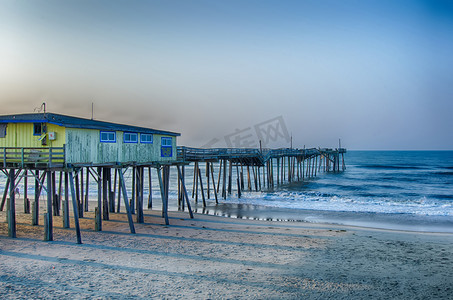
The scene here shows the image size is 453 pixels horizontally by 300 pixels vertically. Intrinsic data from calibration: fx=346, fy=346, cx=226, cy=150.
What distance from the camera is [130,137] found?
17734 mm

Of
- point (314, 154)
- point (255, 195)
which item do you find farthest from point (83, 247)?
point (314, 154)

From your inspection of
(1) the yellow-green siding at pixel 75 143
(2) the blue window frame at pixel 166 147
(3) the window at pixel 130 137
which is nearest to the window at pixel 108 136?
(1) the yellow-green siding at pixel 75 143

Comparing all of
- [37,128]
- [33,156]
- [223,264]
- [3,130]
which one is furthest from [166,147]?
[223,264]

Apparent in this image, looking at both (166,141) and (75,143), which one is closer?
(75,143)

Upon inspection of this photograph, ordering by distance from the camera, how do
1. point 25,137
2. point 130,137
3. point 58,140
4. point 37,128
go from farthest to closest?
point 130,137 → point 25,137 → point 37,128 → point 58,140

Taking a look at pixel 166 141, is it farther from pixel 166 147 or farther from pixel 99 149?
pixel 99 149

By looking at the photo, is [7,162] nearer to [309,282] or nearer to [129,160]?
[129,160]

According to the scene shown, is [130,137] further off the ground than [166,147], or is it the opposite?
[130,137]

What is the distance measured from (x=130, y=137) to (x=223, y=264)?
8.78 m

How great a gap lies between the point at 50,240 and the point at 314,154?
52.2m

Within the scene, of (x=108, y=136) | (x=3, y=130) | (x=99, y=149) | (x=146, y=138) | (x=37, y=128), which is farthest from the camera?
(x=146, y=138)

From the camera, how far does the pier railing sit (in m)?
14.1

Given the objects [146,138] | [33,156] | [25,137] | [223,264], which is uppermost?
[146,138]

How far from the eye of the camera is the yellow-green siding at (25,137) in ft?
47.5
